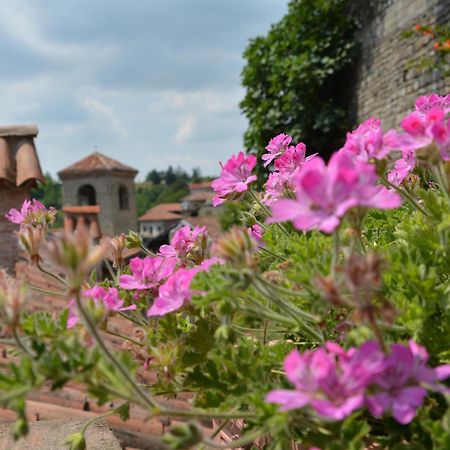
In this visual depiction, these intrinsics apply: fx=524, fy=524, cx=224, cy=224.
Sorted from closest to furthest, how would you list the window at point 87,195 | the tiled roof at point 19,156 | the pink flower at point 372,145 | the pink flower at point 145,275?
1. the pink flower at point 372,145
2. the pink flower at point 145,275
3. the tiled roof at point 19,156
4. the window at point 87,195

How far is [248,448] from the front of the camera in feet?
3.59

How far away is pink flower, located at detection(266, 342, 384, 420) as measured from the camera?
1.76ft

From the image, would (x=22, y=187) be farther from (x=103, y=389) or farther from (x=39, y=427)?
(x=103, y=389)

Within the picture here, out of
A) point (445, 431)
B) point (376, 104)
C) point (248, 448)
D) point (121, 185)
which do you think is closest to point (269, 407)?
point (445, 431)

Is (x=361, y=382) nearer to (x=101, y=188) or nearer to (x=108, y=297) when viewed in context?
(x=108, y=297)

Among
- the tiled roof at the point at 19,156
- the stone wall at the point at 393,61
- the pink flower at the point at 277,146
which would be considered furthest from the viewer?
the stone wall at the point at 393,61

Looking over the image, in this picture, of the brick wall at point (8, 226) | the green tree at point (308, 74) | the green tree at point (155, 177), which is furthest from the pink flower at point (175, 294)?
the green tree at point (155, 177)

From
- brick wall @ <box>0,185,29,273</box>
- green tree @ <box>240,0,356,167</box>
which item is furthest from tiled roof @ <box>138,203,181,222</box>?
brick wall @ <box>0,185,29,273</box>

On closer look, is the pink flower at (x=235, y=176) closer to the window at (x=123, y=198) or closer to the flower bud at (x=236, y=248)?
the flower bud at (x=236, y=248)

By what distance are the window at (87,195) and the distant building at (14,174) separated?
3085cm

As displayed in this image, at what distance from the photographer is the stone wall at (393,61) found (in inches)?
289

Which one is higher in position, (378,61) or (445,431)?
(378,61)

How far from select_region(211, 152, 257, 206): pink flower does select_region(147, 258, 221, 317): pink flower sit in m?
0.34

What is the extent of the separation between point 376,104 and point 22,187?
6.84 m
